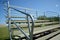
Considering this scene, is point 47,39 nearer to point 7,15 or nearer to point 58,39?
point 58,39

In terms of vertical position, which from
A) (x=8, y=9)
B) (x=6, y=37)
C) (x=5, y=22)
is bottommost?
(x=6, y=37)

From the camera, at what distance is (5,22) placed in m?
3.42

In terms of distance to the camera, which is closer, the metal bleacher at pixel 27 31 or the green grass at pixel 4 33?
the metal bleacher at pixel 27 31

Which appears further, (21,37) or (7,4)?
(7,4)

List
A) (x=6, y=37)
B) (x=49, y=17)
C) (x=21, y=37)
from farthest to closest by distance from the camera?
(x=49, y=17), (x=6, y=37), (x=21, y=37)

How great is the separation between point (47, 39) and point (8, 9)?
1.03 metres

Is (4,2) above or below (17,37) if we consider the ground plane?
above

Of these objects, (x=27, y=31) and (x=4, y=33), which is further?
(x=4, y=33)

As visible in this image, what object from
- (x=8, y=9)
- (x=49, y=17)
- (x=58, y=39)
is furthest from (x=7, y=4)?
(x=49, y=17)

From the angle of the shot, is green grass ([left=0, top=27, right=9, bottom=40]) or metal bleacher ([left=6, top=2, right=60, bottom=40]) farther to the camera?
green grass ([left=0, top=27, right=9, bottom=40])

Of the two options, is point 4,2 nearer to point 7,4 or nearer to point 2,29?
point 7,4

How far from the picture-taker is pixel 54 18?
8438mm

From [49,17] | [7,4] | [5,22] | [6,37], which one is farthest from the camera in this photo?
[49,17]

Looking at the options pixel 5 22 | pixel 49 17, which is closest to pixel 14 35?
pixel 5 22
